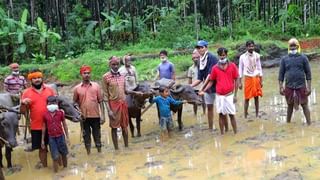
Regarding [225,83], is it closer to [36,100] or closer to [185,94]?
[185,94]

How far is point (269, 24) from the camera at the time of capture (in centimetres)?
2536

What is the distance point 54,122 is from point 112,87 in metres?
1.29

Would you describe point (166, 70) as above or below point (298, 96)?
above

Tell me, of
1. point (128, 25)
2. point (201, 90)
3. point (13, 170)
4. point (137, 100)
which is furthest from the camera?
point (128, 25)

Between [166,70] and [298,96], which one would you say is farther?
[166,70]

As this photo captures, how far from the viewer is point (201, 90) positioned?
8836mm

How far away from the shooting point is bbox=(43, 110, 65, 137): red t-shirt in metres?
7.30

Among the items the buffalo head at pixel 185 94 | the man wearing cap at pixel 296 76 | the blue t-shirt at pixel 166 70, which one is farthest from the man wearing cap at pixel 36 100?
the man wearing cap at pixel 296 76

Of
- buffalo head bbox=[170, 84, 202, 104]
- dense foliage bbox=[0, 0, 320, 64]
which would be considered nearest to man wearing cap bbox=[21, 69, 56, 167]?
buffalo head bbox=[170, 84, 202, 104]

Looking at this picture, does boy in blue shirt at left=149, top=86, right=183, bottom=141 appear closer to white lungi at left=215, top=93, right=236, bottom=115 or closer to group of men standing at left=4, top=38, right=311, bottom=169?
group of men standing at left=4, top=38, right=311, bottom=169

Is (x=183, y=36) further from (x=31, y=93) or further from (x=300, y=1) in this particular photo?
(x=31, y=93)

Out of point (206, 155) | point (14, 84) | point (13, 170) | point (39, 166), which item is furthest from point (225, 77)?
point (14, 84)

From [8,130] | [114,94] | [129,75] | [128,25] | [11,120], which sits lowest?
[8,130]

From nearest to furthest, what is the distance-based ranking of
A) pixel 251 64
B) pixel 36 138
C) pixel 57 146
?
pixel 57 146 < pixel 36 138 < pixel 251 64
